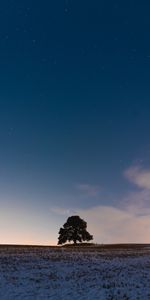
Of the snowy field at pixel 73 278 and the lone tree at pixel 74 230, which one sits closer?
the snowy field at pixel 73 278

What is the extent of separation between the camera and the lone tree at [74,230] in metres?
96.4

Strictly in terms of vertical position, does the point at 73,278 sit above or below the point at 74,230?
below

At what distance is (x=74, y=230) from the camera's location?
9688 cm

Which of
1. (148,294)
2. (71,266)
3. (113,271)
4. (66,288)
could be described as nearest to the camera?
(148,294)

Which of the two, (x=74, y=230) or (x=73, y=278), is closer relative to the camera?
(x=73, y=278)

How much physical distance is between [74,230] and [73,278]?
196 feet

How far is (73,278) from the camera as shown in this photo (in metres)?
37.5

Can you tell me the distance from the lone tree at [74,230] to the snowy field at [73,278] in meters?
44.1

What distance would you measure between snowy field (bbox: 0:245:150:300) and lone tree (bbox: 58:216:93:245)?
145ft

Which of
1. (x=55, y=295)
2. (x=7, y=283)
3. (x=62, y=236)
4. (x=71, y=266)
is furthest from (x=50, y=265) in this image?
(x=62, y=236)

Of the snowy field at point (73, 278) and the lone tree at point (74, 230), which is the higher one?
the lone tree at point (74, 230)

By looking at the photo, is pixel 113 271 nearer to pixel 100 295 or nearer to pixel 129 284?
pixel 129 284

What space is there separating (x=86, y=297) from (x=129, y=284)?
207 inches

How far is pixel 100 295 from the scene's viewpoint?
3027 centimetres
